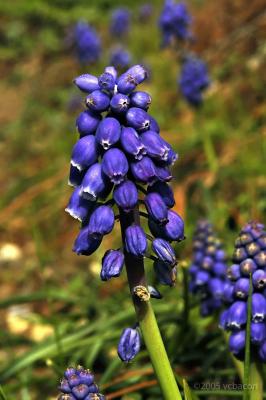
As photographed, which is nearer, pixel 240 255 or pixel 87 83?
pixel 87 83

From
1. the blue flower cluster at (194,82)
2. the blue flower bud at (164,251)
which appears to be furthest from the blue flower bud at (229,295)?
the blue flower cluster at (194,82)

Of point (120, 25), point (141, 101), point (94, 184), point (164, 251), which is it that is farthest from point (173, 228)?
point (120, 25)

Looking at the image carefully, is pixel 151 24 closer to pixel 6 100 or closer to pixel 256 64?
pixel 6 100

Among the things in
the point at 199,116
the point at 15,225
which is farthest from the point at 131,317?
the point at 15,225

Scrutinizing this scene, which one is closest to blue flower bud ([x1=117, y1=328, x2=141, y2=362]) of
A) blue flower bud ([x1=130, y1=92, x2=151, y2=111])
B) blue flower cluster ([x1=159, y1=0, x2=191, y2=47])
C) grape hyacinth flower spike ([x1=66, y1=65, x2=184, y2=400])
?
grape hyacinth flower spike ([x1=66, y1=65, x2=184, y2=400])

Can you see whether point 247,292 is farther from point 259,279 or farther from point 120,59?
point 120,59

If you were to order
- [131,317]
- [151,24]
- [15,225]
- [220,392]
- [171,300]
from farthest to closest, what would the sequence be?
1. [151,24]
2. [15,225]
3. [171,300]
4. [131,317]
5. [220,392]

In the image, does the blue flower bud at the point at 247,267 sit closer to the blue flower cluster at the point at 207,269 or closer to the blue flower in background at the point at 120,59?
the blue flower cluster at the point at 207,269
